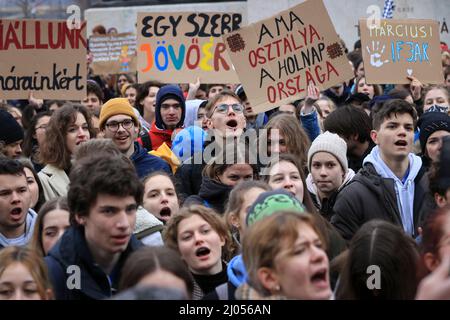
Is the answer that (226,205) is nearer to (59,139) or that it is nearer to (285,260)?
(59,139)

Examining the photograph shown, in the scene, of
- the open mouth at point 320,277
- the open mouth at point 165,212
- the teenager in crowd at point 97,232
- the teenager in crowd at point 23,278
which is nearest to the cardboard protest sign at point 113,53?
the open mouth at point 165,212

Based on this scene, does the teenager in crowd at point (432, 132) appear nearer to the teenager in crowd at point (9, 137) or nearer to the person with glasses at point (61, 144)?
the person with glasses at point (61, 144)

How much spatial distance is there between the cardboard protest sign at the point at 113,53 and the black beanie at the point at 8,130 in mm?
7774

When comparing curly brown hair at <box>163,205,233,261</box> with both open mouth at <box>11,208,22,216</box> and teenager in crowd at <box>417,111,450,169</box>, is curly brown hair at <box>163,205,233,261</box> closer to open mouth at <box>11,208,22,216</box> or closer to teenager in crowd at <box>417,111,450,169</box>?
open mouth at <box>11,208,22,216</box>

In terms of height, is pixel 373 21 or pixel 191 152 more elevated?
pixel 373 21

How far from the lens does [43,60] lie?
9.73 metres

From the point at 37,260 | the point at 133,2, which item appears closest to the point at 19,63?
the point at 37,260

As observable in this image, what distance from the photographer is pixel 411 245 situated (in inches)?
187

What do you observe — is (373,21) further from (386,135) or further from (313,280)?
(313,280)

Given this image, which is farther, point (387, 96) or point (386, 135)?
point (387, 96)

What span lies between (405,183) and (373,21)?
363 centimetres

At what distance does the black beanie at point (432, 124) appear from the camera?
785 centimetres

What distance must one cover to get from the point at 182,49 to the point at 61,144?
345cm

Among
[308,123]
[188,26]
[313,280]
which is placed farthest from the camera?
[188,26]
